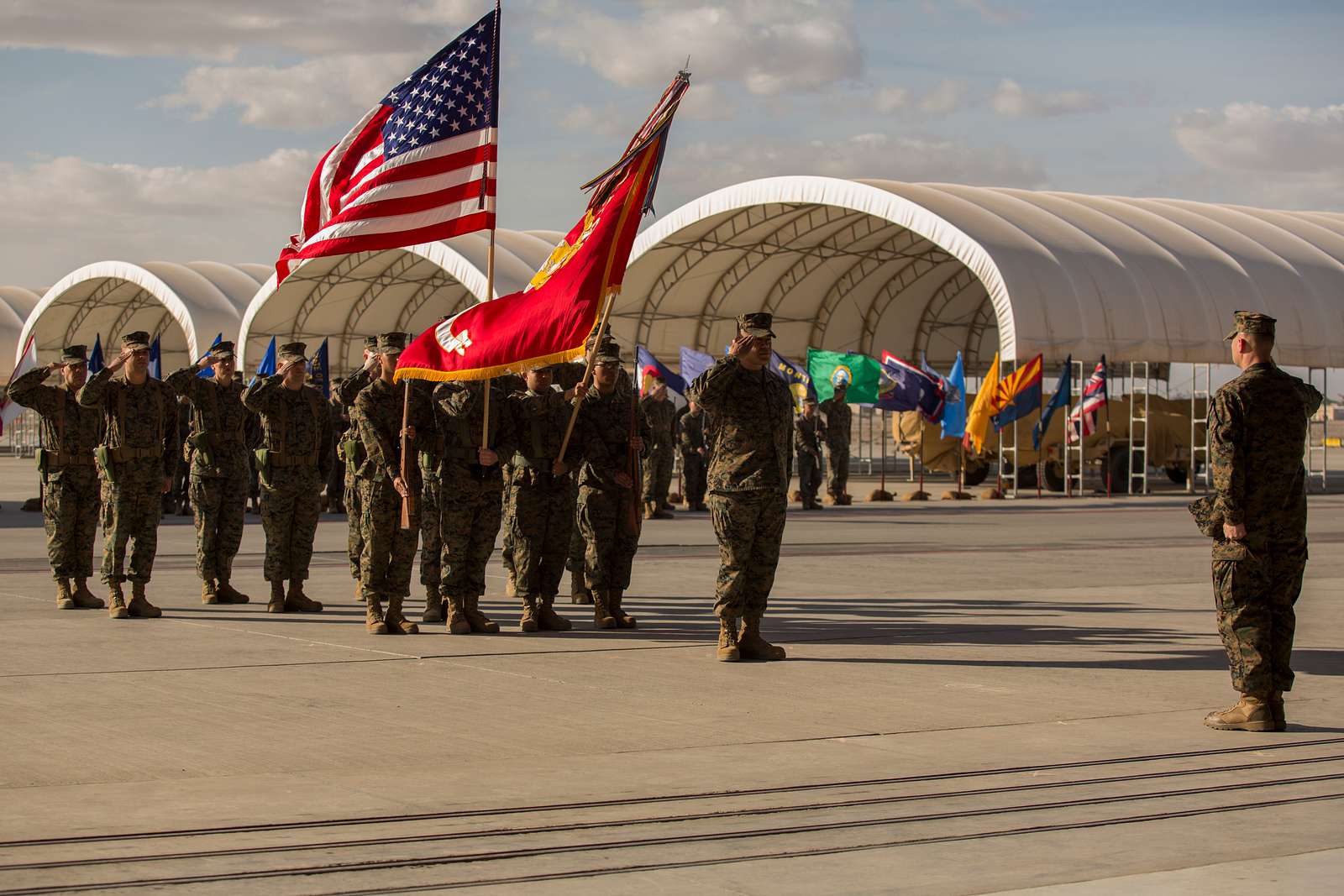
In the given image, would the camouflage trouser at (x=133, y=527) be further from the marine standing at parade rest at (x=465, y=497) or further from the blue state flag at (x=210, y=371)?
the marine standing at parade rest at (x=465, y=497)

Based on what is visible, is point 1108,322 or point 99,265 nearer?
point 1108,322

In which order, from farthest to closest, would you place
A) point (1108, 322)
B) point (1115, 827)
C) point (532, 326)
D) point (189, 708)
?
point (1108, 322)
point (532, 326)
point (189, 708)
point (1115, 827)

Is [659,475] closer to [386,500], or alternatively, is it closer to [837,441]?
[837,441]

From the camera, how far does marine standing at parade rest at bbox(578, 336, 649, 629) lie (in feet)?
35.7

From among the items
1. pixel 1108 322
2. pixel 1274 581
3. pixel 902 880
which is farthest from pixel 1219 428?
pixel 1108 322

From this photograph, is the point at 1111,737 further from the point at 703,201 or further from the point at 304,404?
the point at 703,201

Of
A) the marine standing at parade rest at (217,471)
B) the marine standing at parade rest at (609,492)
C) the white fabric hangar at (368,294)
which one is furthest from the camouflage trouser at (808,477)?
the white fabric hangar at (368,294)

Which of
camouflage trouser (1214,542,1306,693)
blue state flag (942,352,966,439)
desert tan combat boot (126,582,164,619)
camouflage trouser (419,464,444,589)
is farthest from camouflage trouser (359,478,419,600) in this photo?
blue state flag (942,352,966,439)

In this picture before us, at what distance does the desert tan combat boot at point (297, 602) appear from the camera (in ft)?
38.8

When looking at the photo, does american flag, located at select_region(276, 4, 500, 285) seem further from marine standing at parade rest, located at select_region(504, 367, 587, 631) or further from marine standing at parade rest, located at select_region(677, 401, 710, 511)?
marine standing at parade rest, located at select_region(677, 401, 710, 511)

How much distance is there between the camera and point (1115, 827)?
5.43m

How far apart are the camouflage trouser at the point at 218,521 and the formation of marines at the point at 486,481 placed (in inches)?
0.7

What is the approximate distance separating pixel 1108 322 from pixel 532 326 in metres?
23.6

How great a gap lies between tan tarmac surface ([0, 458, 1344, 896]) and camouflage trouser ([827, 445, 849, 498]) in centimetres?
1518
